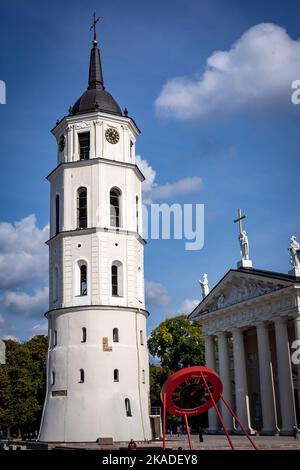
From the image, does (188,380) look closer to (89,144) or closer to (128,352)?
(128,352)

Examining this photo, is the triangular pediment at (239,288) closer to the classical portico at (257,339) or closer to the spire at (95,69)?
the classical portico at (257,339)

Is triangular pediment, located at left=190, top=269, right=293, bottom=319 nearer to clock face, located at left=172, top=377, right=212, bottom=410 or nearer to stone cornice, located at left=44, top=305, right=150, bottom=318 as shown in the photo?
stone cornice, located at left=44, top=305, right=150, bottom=318

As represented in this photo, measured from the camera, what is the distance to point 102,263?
43156mm

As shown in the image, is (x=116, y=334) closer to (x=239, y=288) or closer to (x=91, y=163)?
(x=91, y=163)

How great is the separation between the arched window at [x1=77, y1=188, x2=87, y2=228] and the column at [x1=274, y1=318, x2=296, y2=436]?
18.7 m

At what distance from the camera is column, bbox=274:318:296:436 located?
48.2 meters

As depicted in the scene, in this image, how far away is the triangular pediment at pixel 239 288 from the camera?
5188 cm

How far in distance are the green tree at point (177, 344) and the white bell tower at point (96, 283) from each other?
112 feet

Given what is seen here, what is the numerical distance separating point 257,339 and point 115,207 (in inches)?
746

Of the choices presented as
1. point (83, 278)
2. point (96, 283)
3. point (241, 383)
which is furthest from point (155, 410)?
point (96, 283)
